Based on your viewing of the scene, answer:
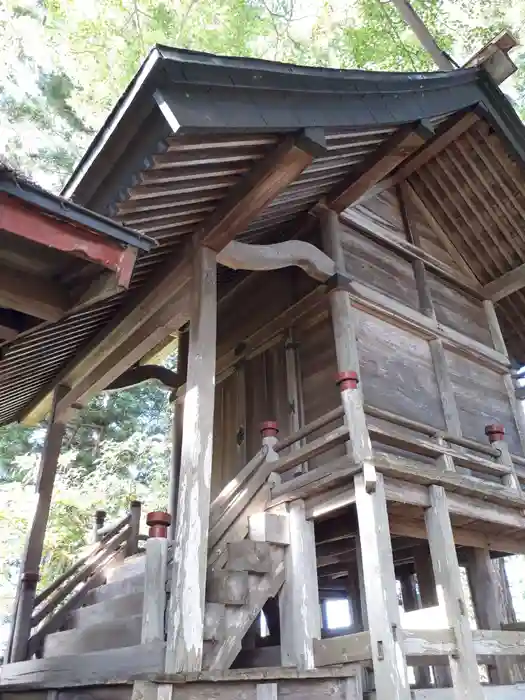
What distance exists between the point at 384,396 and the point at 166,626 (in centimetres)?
339

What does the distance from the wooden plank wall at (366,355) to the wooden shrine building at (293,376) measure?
3 cm

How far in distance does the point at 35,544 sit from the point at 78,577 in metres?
0.67

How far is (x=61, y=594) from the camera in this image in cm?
587

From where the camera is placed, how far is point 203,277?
4652mm

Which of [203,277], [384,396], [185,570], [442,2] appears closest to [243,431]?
[384,396]

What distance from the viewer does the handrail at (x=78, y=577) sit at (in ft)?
19.2

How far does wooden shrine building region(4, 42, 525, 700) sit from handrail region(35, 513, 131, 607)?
1.3 inches

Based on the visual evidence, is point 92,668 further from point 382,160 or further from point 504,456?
point 382,160

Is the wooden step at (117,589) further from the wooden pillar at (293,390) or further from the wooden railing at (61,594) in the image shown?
the wooden pillar at (293,390)

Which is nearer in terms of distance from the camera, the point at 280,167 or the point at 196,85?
the point at 196,85

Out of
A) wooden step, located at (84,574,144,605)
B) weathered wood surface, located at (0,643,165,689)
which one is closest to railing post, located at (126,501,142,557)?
wooden step, located at (84,574,144,605)

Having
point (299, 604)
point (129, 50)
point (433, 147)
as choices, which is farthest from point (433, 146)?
point (129, 50)

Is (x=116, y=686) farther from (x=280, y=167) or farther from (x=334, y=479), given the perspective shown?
(x=280, y=167)

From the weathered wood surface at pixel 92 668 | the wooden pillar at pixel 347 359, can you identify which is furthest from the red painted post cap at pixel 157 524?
the wooden pillar at pixel 347 359
